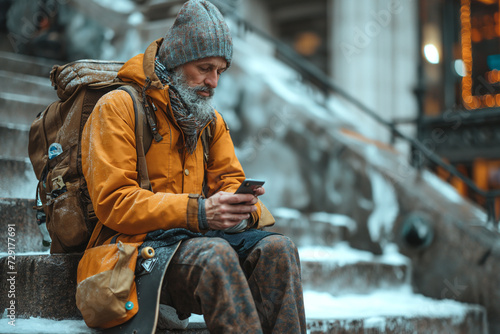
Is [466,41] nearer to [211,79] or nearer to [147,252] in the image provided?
[211,79]

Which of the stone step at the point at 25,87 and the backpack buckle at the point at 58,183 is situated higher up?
the stone step at the point at 25,87

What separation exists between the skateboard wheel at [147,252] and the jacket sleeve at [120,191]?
0.33 ft

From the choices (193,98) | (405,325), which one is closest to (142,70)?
(193,98)

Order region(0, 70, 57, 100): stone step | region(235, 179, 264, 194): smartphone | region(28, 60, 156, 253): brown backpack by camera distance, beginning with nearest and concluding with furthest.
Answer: region(235, 179, 264, 194): smartphone < region(28, 60, 156, 253): brown backpack < region(0, 70, 57, 100): stone step

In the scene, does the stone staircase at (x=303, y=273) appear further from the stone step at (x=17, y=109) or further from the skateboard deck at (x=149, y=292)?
the skateboard deck at (x=149, y=292)

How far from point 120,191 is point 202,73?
855 millimetres

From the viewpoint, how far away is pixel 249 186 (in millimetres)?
2604

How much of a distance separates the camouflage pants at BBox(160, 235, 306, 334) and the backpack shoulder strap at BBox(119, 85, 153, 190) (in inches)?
16.0

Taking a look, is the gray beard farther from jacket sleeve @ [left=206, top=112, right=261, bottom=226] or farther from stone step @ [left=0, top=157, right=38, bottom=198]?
stone step @ [left=0, top=157, right=38, bottom=198]

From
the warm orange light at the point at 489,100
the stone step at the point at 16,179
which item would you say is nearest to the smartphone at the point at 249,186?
the stone step at the point at 16,179

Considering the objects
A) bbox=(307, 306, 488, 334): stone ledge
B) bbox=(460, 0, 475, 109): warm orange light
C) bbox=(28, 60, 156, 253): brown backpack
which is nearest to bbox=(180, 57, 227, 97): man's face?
bbox=(28, 60, 156, 253): brown backpack

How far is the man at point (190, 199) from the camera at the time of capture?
249cm

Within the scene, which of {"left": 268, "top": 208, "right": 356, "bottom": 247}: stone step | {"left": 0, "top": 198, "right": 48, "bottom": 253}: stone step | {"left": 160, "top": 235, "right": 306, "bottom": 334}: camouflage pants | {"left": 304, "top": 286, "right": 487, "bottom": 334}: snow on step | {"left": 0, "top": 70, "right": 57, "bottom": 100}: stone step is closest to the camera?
{"left": 160, "top": 235, "right": 306, "bottom": 334}: camouflage pants

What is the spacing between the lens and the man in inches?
98.1
